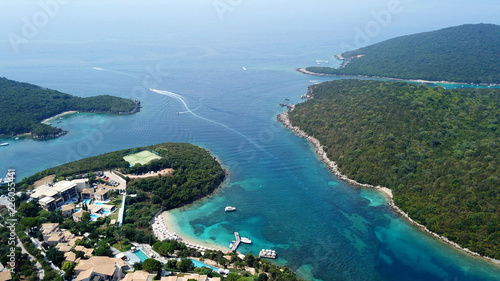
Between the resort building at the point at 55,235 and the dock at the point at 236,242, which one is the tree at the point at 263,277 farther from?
the resort building at the point at 55,235

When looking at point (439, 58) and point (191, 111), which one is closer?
point (191, 111)

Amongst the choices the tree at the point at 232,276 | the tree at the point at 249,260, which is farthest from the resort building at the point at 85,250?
the tree at the point at 249,260

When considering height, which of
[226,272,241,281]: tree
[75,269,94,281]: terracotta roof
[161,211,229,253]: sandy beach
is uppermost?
[226,272,241,281]: tree

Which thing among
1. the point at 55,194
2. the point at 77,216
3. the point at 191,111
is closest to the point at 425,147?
the point at 77,216

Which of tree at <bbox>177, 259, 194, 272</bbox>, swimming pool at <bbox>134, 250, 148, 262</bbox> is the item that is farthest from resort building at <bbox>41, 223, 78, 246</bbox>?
tree at <bbox>177, 259, 194, 272</bbox>

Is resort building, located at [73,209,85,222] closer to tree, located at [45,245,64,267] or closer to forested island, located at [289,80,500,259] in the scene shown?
tree, located at [45,245,64,267]

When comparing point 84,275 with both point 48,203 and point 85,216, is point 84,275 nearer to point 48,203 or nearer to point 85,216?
point 85,216
